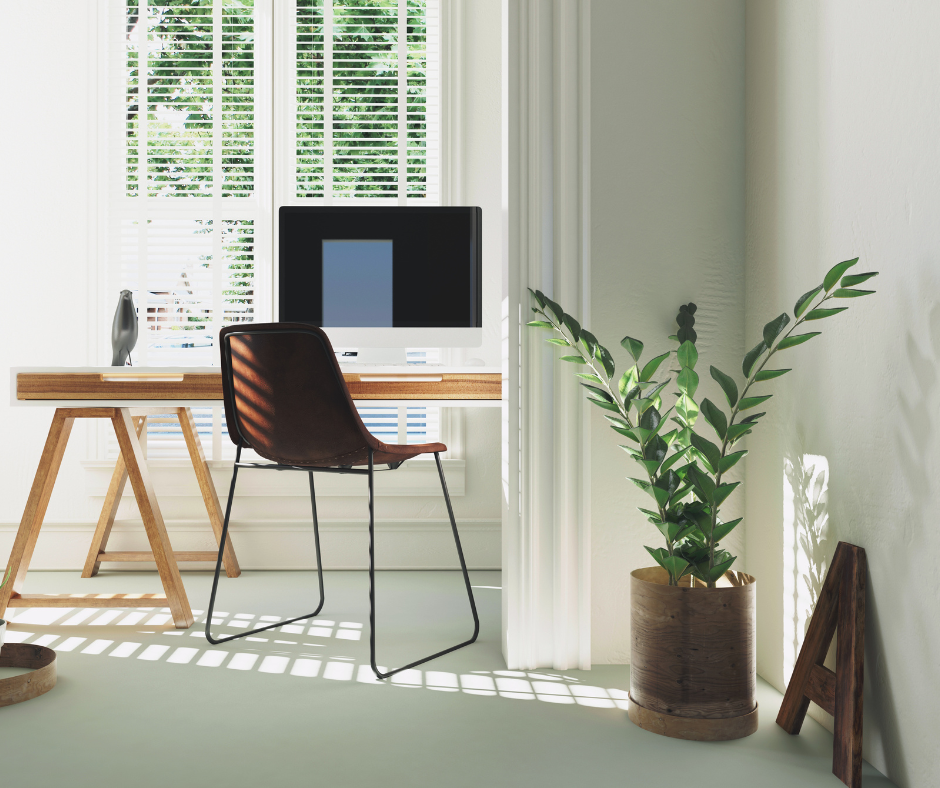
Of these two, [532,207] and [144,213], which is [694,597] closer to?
[532,207]

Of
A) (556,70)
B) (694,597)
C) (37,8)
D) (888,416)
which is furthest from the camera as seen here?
(37,8)

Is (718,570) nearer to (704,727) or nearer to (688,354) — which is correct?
(704,727)

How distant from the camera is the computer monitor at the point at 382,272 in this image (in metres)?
2.65

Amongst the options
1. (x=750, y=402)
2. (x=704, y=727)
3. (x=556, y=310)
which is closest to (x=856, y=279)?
(x=750, y=402)

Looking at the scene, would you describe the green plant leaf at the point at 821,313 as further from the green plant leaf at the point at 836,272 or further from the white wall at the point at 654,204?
the white wall at the point at 654,204

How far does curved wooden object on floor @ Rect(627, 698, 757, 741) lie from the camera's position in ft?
4.84

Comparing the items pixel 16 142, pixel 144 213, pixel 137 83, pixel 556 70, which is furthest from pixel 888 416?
pixel 16 142

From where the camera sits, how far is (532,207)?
187cm

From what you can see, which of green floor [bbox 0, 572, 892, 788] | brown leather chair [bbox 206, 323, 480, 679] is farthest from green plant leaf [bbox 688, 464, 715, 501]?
brown leather chair [bbox 206, 323, 480, 679]

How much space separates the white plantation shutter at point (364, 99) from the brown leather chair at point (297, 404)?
1.31m

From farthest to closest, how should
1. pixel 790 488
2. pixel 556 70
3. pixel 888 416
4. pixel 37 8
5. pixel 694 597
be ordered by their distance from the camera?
pixel 37 8 < pixel 556 70 < pixel 790 488 < pixel 694 597 < pixel 888 416

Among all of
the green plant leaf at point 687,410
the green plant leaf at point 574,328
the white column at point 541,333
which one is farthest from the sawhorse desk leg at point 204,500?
the green plant leaf at point 687,410

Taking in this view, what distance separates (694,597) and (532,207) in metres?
0.94

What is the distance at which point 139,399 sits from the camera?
7.20 ft
